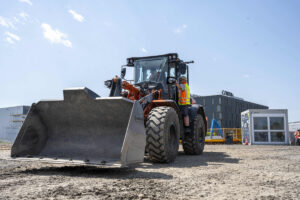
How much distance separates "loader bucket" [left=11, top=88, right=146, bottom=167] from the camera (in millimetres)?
4793

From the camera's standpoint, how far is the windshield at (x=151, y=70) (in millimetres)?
7430

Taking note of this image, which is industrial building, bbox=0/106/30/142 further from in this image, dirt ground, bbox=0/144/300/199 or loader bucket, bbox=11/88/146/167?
dirt ground, bbox=0/144/300/199

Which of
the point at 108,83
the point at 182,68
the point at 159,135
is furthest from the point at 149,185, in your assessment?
the point at 182,68

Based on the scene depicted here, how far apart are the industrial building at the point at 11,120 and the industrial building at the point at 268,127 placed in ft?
64.7

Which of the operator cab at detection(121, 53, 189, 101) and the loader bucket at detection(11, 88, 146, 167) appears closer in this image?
the loader bucket at detection(11, 88, 146, 167)

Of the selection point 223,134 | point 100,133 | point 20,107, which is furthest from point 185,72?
point 20,107

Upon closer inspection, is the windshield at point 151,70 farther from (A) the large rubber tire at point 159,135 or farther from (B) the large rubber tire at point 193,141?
(A) the large rubber tire at point 159,135

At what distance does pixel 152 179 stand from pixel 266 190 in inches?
56.5

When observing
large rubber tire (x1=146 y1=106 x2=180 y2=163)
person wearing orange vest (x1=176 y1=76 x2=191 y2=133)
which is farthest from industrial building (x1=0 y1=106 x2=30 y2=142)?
large rubber tire (x1=146 y1=106 x2=180 y2=163)

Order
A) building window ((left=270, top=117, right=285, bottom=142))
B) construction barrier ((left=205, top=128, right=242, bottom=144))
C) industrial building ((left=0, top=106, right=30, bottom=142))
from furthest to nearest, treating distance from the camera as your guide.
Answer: industrial building ((left=0, top=106, right=30, bottom=142)) → construction barrier ((left=205, top=128, right=242, bottom=144)) → building window ((left=270, top=117, right=285, bottom=142))

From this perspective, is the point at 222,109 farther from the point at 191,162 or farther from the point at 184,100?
the point at 191,162

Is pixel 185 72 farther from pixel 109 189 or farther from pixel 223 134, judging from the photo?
pixel 223 134

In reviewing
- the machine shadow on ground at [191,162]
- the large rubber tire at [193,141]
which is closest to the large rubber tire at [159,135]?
the machine shadow on ground at [191,162]

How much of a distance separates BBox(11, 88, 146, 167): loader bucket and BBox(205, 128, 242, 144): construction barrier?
49.8ft
